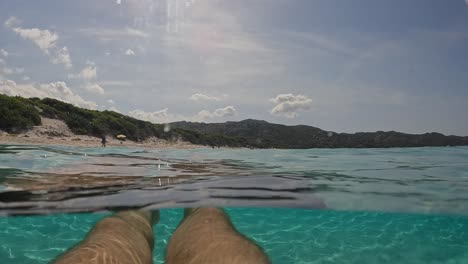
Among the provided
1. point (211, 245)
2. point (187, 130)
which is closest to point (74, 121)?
point (187, 130)

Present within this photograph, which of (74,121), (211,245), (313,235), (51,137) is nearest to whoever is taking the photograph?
(211,245)

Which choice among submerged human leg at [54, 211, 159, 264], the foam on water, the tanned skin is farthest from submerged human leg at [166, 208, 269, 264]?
the foam on water

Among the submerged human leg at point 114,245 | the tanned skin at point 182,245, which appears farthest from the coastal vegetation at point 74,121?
the tanned skin at point 182,245

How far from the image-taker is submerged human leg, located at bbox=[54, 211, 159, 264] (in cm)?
392

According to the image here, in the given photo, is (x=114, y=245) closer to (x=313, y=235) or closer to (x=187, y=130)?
(x=313, y=235)

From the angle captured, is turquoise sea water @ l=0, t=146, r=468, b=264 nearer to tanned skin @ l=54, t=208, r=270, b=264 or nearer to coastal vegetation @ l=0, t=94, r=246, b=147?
tanned skin @ l=54, t=208, r=270, b=264

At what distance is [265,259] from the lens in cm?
393

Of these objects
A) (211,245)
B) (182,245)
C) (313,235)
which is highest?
(211,245)

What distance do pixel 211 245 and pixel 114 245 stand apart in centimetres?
126

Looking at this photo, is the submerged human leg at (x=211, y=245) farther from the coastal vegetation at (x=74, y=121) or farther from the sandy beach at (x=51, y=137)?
the coastal vegetation at (x=74, y=121)

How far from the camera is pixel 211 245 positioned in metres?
4.18

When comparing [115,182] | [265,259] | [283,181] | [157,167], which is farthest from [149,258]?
[157,167]

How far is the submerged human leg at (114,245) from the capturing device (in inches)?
154

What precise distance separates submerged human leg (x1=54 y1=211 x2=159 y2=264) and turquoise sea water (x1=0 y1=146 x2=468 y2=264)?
21.4 ft
